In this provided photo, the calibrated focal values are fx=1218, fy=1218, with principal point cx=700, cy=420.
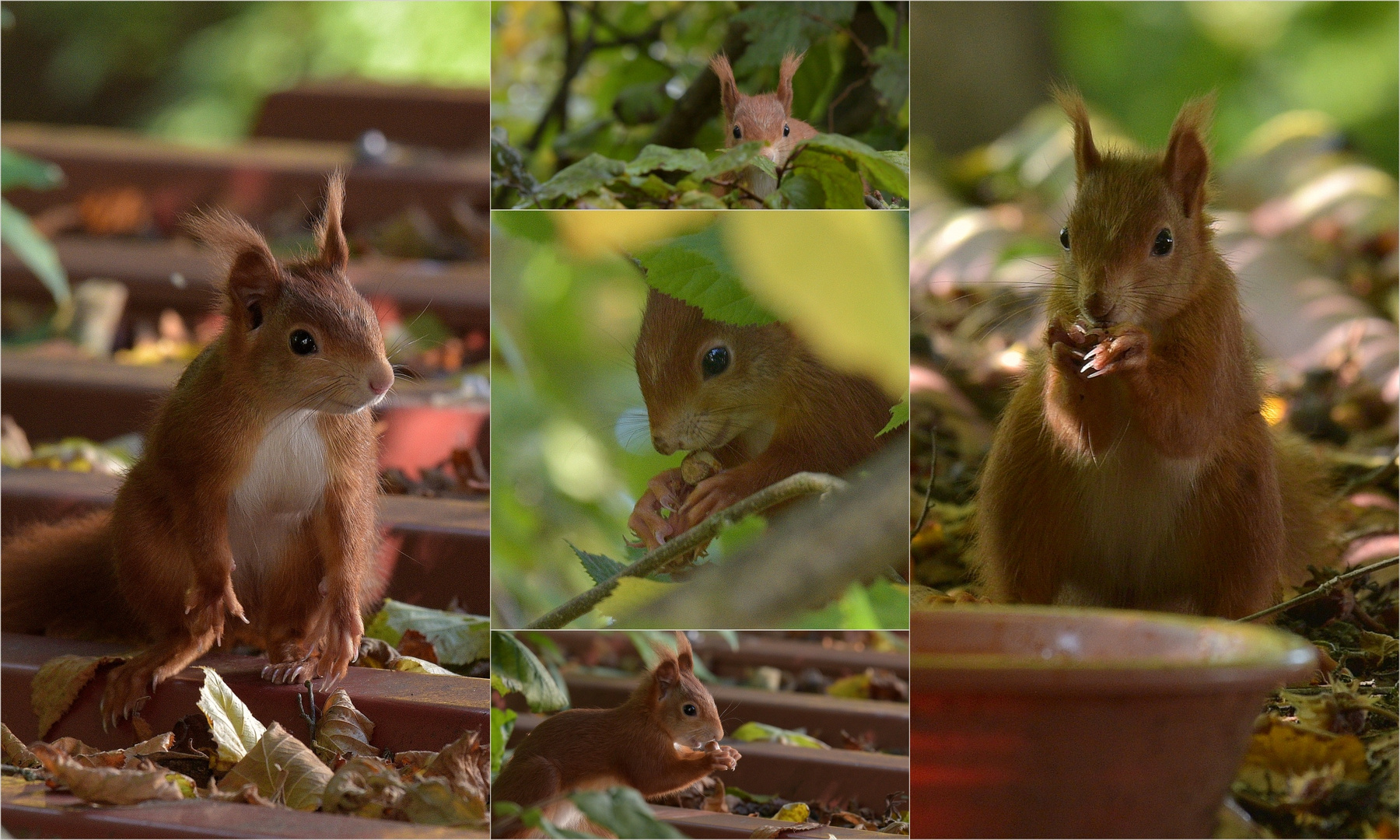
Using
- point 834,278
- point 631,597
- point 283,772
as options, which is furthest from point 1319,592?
point 283,772

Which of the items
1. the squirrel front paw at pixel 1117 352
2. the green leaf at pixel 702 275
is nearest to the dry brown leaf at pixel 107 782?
the green leaf at pixel 702 275

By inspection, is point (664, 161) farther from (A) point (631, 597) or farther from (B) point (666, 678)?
(B) point (666, 678)

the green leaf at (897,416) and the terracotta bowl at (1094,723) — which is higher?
the green leaf at (897,416)

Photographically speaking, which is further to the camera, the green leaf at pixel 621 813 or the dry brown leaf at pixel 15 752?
the dry brown leaf at pixel 15 752

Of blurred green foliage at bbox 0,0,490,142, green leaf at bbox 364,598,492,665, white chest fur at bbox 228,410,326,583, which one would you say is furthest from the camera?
blurred green foliage at bbox 0,0,490,142

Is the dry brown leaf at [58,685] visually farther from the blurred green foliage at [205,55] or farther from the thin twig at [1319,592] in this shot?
the blurred green foliage at [205,55]

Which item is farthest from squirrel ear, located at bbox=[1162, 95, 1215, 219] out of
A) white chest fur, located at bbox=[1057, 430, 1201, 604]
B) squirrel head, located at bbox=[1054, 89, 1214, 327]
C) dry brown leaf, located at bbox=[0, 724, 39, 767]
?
dry brown leaf, located at bbox=[0, 724, 39, 767]

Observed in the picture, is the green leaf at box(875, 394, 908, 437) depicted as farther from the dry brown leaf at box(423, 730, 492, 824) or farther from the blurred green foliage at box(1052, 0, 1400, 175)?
the blurred green foliage at box(1052, 0, 1400, 175)
